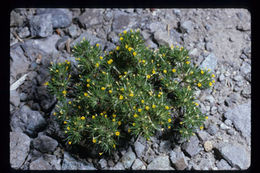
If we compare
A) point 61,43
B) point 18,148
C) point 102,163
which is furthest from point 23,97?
point 102,163

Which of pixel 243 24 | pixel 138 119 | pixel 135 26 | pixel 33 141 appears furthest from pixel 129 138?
pixel 243 24

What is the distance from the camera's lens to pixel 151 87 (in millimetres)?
5129

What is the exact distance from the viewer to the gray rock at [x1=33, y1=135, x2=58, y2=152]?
212 inches

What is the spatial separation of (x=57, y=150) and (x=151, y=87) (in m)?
2.40

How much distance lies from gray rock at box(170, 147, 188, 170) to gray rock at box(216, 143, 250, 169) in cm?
72

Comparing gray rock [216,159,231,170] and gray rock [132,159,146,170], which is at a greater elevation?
gray rock [216,159,231,170]

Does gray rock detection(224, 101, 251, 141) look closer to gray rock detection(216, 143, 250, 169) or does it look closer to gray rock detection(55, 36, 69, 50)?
gray rock detection(216, 143, 250, 169)

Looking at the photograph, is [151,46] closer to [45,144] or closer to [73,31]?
[73,31]

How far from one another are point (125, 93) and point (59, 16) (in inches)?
131

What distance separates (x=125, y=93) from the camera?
4730 mm

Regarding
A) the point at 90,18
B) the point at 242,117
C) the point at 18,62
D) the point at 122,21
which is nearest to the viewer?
the point at 242,117

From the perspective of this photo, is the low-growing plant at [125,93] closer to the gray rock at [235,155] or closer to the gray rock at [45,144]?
the gray rock at [45,144]

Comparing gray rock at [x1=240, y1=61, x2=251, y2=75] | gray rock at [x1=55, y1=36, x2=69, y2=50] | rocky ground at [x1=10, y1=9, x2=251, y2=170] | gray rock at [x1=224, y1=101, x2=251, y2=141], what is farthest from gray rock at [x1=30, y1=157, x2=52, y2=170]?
gray rock at [x1=240, y1=61, x2=251, y2=75]

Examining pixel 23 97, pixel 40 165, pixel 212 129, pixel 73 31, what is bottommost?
pixel 40 165
